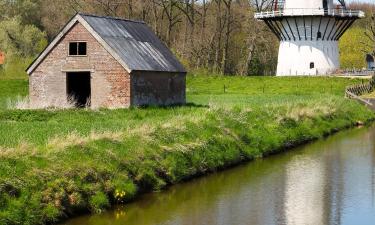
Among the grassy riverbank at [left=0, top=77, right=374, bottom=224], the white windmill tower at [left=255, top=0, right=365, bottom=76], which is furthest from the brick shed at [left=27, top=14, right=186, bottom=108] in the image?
the white windmill tower at [left=255, top=0, right=365, bottom=76]

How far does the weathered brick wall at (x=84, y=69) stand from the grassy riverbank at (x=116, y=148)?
7.29 ft

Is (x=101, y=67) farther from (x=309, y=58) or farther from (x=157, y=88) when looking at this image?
(x=309, y=58)

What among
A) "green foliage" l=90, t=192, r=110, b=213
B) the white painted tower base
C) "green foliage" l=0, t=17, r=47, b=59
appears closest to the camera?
"green foliage" l=90, t=192, r=110, b=213

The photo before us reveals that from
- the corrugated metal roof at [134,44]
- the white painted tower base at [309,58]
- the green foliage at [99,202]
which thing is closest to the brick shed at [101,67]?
the corrugated metal roof at [134,44]

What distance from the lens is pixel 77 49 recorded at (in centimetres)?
3312

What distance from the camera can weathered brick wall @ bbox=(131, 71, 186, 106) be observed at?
32938 mm

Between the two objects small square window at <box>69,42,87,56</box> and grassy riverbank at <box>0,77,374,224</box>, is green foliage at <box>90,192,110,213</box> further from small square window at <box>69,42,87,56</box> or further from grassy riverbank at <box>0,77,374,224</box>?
small square window at <box>69,42,87,56</box>

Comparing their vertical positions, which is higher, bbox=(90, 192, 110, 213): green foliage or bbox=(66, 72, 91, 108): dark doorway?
bbox=(66, 72, 91, 108): dark doorway

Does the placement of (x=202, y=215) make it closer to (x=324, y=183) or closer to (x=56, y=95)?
(x=324, y=183)

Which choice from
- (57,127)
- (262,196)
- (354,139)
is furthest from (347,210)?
(354,139)

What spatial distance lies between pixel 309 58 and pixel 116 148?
52.5 meters

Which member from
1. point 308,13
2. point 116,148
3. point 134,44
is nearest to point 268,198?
point 116,148

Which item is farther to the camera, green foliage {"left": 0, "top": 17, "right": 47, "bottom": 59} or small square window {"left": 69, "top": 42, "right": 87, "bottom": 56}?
green foliage {"left": 0, "top": 17, "right": 47, "bottom": 59}

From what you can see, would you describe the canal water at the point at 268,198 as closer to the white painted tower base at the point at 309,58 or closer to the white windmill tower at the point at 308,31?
the white windmill tower at the point at 308,31
